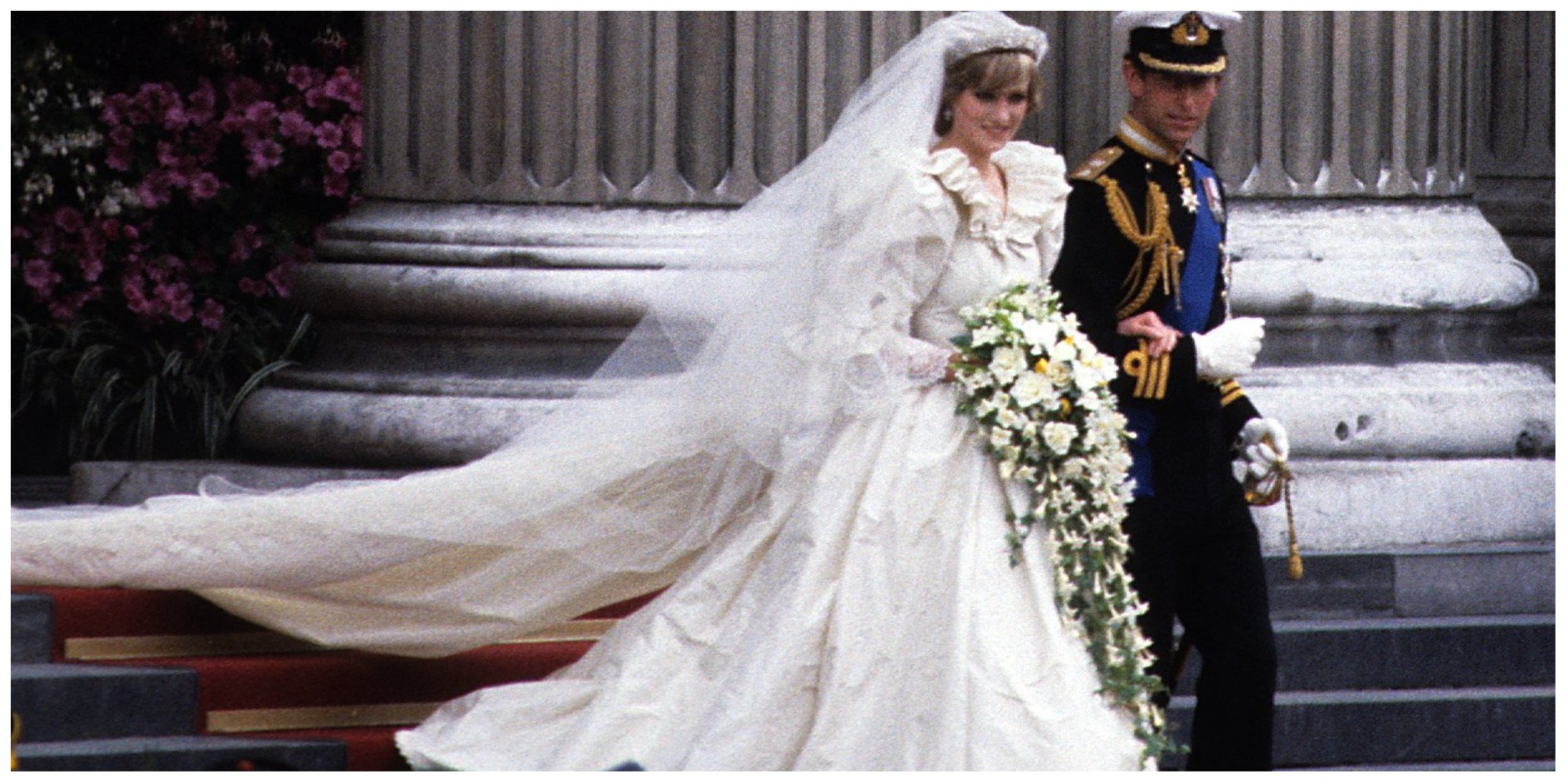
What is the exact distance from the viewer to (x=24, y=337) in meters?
9.57

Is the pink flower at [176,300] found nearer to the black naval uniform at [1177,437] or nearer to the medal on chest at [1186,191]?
the black naval uniform at [1177,437]

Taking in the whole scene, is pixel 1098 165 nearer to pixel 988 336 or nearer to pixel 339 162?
pixel 988 336

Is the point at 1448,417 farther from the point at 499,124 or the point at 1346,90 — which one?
the point at 499,124

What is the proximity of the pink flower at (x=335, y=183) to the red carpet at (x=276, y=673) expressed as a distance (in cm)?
342

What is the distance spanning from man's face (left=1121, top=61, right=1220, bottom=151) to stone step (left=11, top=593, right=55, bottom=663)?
8.78 ft

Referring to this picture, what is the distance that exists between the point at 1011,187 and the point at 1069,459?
612 mm

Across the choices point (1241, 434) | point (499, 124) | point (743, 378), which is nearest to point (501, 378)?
point (499, 124)

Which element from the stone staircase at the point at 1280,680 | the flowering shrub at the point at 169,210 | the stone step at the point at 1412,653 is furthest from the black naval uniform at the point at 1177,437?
the flowering shrub at the point at 169,210

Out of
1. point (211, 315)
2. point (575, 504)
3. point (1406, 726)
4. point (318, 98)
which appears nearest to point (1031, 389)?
point (575, 504)

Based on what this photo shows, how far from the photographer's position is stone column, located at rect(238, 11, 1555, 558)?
7742 mm

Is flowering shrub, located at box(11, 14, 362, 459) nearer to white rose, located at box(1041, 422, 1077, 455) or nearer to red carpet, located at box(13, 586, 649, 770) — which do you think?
red carpet, located at box(13, 586, 649, 770)

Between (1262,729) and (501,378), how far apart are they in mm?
2631

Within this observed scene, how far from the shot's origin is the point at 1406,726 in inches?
278

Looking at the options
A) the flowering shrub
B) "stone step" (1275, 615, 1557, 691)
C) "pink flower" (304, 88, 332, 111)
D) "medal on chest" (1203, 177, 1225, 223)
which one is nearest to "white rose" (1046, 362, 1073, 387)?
"medal on chest" (1203, 177, 1225, 223)
